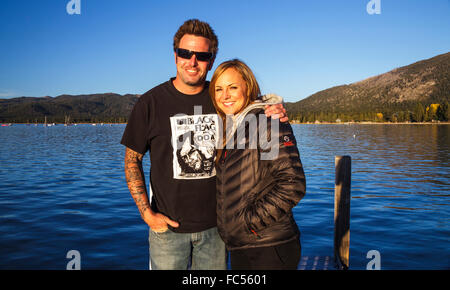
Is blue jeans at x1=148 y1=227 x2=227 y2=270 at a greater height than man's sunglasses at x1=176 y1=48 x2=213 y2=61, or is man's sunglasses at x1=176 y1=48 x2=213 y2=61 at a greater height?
man's sunglasses at x1=176 y1=48 x2=213 y2=61

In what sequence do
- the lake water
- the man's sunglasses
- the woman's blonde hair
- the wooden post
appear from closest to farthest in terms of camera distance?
the woman's blonde hair < the man's sunglasses < the wooden post < the lake water

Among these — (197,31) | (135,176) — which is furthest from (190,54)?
(135,176)

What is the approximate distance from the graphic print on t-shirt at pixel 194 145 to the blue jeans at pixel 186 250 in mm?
740

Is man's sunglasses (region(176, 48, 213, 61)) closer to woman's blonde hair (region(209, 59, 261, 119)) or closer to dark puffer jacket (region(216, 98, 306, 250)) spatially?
woman's blonde hair (region(209, 59, 261, 119))

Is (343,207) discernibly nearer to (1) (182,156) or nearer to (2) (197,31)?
(1) (182,156)

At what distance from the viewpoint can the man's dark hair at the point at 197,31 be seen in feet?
14.2

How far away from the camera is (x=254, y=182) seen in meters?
3.41

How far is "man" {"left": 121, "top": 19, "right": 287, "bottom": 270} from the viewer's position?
4.21 metres

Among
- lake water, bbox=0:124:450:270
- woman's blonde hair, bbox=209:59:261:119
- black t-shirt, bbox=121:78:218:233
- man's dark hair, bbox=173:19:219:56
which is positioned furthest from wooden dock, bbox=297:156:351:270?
woman's blonde hair, bbox=209:59:261:119

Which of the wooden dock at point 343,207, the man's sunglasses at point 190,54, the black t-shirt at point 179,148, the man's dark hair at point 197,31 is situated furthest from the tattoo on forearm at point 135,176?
the wooden dock at point 343,207

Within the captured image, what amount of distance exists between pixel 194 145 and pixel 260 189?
1194mm

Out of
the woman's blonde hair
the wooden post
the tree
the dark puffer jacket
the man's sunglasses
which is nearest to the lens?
the dark puffer jacket

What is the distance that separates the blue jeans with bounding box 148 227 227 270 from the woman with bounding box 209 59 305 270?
0.66 m
